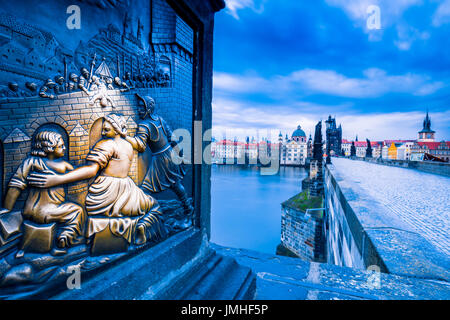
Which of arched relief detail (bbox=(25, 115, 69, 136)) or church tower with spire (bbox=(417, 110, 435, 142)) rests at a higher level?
church tower with spire (bbox=(417, 110, 435, 142))

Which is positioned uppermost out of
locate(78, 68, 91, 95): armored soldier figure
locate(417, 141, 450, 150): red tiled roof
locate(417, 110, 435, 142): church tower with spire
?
locate(417, 110, 435, 142): church tower with spire

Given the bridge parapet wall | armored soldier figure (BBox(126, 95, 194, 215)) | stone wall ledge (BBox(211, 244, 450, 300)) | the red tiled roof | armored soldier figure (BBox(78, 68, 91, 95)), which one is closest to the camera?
armored soldier figure (BBox(78, 68, 91, 95))

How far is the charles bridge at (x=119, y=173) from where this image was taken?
1.01 meters

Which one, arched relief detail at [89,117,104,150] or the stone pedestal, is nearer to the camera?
the stone pedestal

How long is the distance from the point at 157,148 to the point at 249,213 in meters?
36.6

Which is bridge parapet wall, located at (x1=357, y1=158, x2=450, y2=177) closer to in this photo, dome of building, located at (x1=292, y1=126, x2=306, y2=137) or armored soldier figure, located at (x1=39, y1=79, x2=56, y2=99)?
armored soldier figure, located at (x1=39, y1=79, x2=56, y2=99)

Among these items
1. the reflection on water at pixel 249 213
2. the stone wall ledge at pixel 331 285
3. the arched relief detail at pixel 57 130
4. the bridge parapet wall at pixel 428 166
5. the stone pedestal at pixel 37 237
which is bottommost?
the reflection on water at pixel 249 213

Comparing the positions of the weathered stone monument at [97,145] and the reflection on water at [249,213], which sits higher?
the weathered stone monument at [97,145]

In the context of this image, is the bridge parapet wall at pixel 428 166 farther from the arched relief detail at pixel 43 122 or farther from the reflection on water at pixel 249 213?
the arched relief detail at pixel 43 122

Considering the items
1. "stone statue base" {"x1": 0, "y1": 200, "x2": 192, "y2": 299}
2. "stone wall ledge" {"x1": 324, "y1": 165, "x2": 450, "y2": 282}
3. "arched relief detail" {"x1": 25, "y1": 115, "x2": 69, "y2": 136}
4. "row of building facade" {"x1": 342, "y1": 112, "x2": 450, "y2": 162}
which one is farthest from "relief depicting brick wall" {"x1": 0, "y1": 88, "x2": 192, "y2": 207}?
"row of building facade" {"x1": 342, "y1": 112, "x2": 450, "y2": 162}

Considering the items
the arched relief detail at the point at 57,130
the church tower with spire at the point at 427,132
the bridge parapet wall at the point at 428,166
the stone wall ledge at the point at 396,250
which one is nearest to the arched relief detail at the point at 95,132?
the arched relief detail at the point at 57,130

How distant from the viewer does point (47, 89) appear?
1072 mm

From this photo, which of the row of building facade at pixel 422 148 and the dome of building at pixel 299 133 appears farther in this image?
the dome of building at pixel 299 133

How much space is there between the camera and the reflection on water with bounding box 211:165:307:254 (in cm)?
2795
